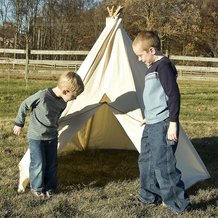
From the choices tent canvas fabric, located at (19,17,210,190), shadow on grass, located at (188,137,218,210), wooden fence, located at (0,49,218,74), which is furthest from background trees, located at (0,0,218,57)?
tent canvas fabric, located at (19,17,210,190)

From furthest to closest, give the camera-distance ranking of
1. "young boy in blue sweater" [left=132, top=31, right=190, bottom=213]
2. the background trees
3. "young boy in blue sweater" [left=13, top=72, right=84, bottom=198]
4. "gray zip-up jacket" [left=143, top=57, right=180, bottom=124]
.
A: the background trees < "young boy in blue sweater" [left=13, top=72, right=84, bottom=198] < "young boy in blue sweater" [left=132, top=31, right=190, bottom=213] < "gray zip-up jacket" [left=143, top=57, right=180, bottom=124]

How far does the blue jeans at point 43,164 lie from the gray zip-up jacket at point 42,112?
0.08 meters

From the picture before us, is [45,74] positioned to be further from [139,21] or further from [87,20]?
[87,20]

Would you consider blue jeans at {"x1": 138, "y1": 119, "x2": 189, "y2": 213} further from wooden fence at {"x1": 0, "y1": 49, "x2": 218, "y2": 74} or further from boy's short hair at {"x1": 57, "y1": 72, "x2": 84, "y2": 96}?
wooden fence at {"x1": 0, "y1": 49, "x2": 218, "y2": 74}

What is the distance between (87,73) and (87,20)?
38.4 meters

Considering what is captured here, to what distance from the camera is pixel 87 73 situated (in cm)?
555

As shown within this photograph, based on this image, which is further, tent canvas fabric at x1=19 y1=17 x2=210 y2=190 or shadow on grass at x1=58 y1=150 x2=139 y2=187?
shadow on grass at x1=58 y1=150 x2=139 y2=187

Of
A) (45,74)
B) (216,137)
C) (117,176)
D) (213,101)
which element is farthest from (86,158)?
(45,74)

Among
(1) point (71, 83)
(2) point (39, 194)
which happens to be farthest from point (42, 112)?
(2) point (39, 194)

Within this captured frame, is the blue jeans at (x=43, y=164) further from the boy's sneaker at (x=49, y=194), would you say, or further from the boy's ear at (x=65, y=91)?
the boy's ear at (x=65, y=91)

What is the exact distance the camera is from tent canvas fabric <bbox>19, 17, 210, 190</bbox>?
5293 millimetres

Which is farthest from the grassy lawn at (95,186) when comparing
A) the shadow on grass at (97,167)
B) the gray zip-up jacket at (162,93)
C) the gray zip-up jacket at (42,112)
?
the gray zip-up jacket at (162,93)

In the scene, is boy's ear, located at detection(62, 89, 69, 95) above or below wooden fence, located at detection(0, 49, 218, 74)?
above

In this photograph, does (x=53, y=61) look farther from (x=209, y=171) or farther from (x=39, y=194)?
(x=39, y=194)
